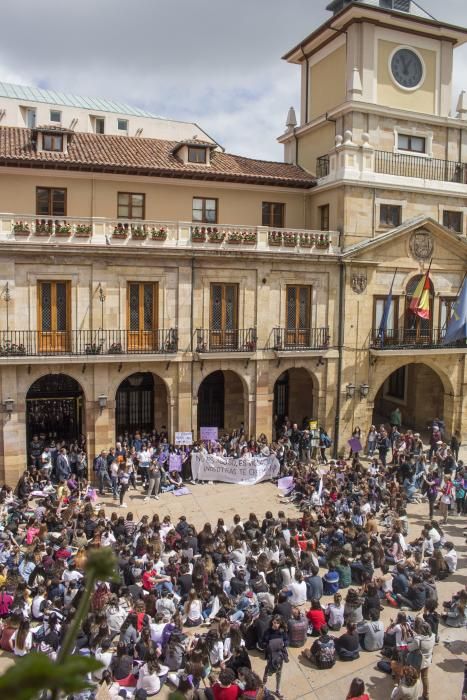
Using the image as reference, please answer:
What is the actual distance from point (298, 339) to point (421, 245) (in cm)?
714

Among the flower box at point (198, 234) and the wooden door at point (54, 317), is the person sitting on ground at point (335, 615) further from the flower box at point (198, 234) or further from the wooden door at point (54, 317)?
the flower box at point (198, 234)

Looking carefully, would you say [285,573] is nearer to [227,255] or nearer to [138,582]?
[138,582]

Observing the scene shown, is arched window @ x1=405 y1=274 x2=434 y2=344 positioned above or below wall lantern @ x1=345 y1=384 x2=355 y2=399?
above

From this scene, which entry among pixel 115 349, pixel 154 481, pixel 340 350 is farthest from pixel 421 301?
pixel 154 481

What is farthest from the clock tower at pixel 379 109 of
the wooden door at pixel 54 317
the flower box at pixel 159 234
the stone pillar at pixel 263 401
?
the wooden door at pixel 54 317

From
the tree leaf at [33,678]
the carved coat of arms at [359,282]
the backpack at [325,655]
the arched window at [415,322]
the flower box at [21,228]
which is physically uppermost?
the flower box at [21,228]

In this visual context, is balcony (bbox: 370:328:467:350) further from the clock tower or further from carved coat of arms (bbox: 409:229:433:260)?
the clock tower

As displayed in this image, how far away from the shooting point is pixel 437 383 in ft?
107

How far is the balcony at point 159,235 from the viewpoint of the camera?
23094mm

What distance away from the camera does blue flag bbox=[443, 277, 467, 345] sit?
2778cm

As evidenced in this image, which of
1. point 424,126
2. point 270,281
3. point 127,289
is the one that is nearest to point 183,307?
point 127,289

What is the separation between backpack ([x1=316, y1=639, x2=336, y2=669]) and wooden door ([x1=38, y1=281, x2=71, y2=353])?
1494 cm

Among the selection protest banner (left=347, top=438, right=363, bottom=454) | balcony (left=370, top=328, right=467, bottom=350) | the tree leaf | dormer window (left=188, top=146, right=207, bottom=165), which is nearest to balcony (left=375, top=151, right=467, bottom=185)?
balcony (left=370, top=328, right=467, bottom=350)

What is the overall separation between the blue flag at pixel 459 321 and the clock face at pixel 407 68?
9.62 metres
